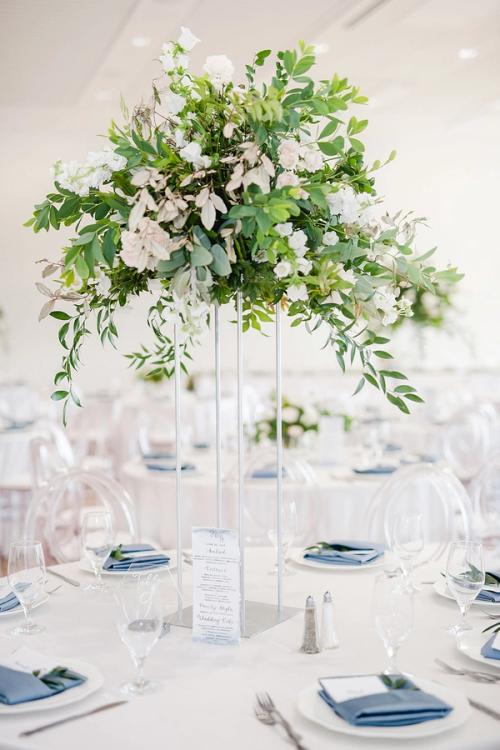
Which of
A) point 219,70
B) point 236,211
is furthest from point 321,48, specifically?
point 236,211

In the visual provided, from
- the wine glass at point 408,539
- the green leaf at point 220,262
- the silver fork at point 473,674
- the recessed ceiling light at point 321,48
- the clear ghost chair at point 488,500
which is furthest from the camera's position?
the recessed ceiling light at point 321,48

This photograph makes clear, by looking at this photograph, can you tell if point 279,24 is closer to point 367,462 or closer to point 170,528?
point 367,462

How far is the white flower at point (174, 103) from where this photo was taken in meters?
1.72

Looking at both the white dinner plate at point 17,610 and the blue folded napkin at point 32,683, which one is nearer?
the blue folded napkin at point 32,683

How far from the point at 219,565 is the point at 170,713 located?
14.9 inches

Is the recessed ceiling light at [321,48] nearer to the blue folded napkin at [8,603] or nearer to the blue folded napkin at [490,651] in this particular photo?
the blue folded napkin at [8,603]

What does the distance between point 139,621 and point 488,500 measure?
2.65 metres

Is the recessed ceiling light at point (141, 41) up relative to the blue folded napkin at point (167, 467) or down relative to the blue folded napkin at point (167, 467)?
up

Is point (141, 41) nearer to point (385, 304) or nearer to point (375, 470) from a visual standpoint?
point (375, 470)

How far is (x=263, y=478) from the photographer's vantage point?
395 cm

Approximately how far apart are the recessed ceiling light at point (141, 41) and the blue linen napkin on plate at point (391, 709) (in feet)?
20.8

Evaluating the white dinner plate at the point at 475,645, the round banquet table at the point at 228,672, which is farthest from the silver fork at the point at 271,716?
the white dinner plate at the point at 475,645

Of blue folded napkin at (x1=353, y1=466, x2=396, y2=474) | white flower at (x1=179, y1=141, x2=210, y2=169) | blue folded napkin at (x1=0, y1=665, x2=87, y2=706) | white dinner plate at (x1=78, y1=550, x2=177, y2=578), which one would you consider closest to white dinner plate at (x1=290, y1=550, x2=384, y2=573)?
white dinner plate at (x1=78, y1=550, x2=177, y2=578)

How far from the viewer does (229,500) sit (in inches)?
157
